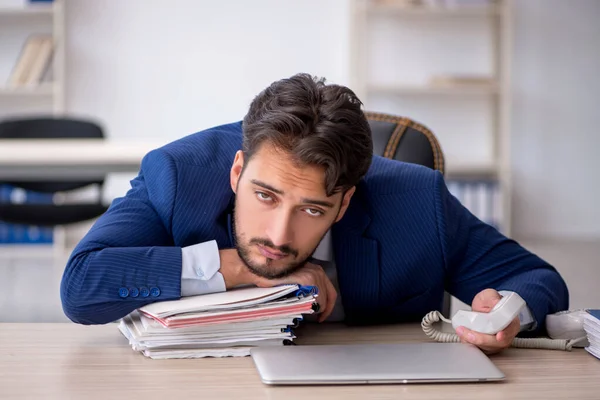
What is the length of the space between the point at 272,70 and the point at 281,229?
4.53 meters

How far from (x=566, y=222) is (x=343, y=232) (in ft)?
15.8

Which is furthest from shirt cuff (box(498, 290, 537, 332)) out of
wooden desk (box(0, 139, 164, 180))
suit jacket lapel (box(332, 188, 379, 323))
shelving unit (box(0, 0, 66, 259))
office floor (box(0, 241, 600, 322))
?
shelving unit (box(0, 0, 66, 259))

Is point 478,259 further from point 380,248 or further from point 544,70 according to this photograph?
point 544,70

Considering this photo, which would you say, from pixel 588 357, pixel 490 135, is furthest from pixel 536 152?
pixel 588 357

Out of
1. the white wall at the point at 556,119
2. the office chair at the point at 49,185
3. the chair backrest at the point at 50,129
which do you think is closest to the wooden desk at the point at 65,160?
the office chair at the point at 49,185

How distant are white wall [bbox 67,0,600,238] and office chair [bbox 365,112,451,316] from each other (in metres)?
3.68

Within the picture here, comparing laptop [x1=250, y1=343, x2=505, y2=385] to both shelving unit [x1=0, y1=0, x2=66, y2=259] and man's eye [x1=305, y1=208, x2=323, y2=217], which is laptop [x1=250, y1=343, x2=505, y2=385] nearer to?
man's eye [x1=305, y1=208, x2=323, y2=217]

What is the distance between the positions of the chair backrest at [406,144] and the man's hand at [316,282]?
68 centimetres

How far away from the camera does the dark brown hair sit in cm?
141

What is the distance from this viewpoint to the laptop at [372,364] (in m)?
1.10

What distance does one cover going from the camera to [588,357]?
1.29 meters

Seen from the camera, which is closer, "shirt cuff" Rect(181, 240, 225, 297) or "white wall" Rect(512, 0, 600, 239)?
"shirt cuff" Rect(181, 240, 225, 297)

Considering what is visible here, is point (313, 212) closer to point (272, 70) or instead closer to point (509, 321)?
point (509, 321)

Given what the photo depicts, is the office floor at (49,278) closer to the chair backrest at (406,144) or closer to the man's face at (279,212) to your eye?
the chair backrest at (406,144)
